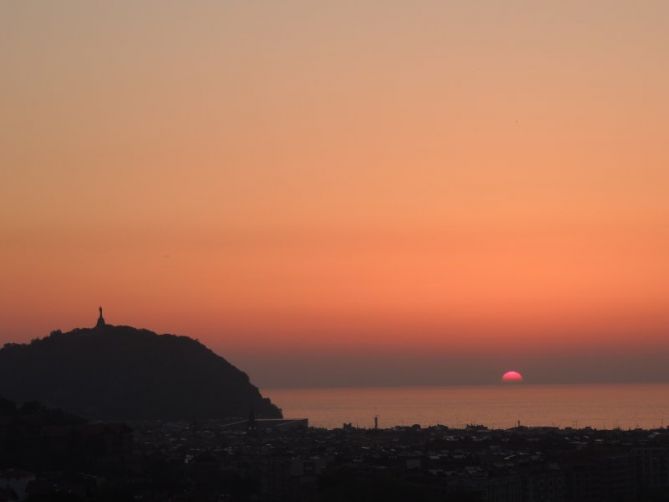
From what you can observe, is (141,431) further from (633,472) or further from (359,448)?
(633,472)

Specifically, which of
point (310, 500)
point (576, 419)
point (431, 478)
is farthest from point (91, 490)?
point (576, 419)

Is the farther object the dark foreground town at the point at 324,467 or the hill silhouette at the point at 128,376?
the hill silhouette at the point at 128,376

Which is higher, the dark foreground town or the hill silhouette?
the hill silhouette

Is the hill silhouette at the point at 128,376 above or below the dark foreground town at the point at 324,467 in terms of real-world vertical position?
above

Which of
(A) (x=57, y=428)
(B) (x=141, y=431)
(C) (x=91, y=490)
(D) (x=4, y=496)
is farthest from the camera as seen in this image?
(B) (x=141, y=431)

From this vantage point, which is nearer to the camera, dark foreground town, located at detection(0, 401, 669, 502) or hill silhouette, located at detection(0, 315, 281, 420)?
dark foreground town, located at detection(0, 401, 669, 502)
